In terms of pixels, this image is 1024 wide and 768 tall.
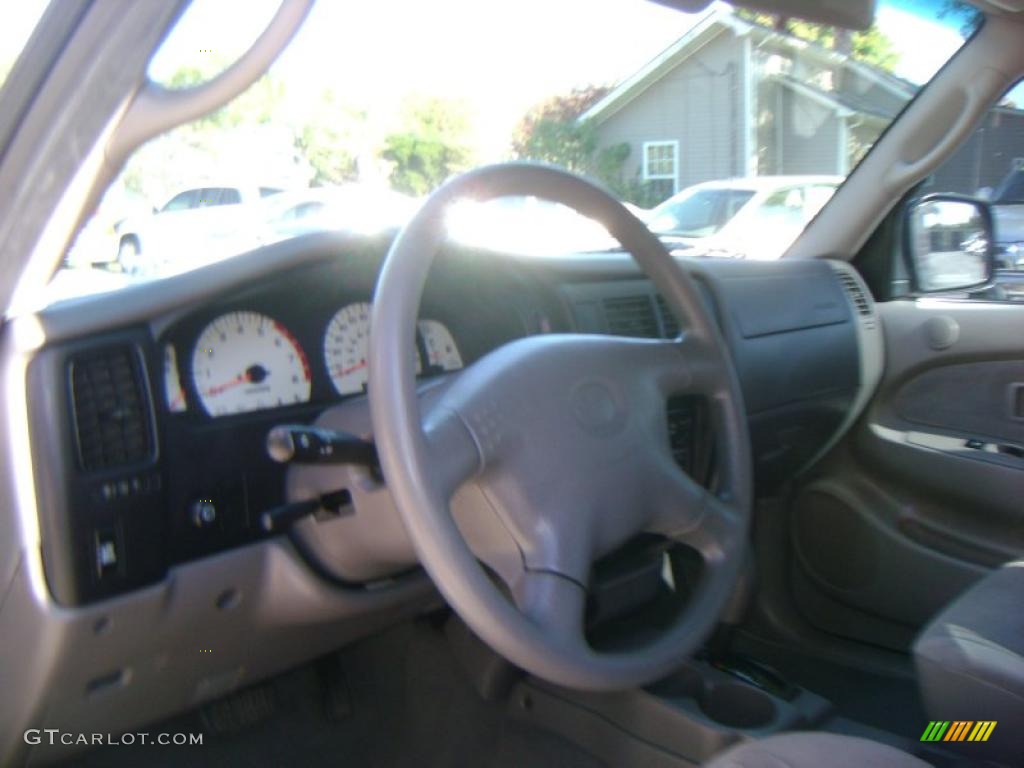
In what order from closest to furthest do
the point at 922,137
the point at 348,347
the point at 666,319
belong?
the point at 348,347 < the point at 666,319 < the point at 922,137

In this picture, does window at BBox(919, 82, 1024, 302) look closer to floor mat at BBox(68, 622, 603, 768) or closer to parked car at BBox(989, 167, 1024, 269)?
parked car at BBox(989, 167, 1024, 269)

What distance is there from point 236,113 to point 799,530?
2.11 meters

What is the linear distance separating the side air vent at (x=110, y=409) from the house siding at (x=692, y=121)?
147cm

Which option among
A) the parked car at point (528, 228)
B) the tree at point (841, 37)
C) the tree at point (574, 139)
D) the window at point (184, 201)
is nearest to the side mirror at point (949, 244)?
the tree at point (841, 37)

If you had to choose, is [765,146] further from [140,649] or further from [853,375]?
[140,649]

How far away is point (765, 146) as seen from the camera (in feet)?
9.57

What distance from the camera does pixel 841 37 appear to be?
2.43 meters

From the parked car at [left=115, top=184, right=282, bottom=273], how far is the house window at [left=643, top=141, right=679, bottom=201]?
1195 millimetres

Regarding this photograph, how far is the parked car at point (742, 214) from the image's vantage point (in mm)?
2795

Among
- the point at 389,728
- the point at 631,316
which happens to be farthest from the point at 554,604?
the point at 389,728

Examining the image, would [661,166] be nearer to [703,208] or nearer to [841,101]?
[703,208]

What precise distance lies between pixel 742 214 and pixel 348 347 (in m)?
1.46

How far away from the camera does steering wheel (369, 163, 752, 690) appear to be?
1335mm

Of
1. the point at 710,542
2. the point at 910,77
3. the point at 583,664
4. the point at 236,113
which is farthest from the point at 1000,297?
the point at 236,113
